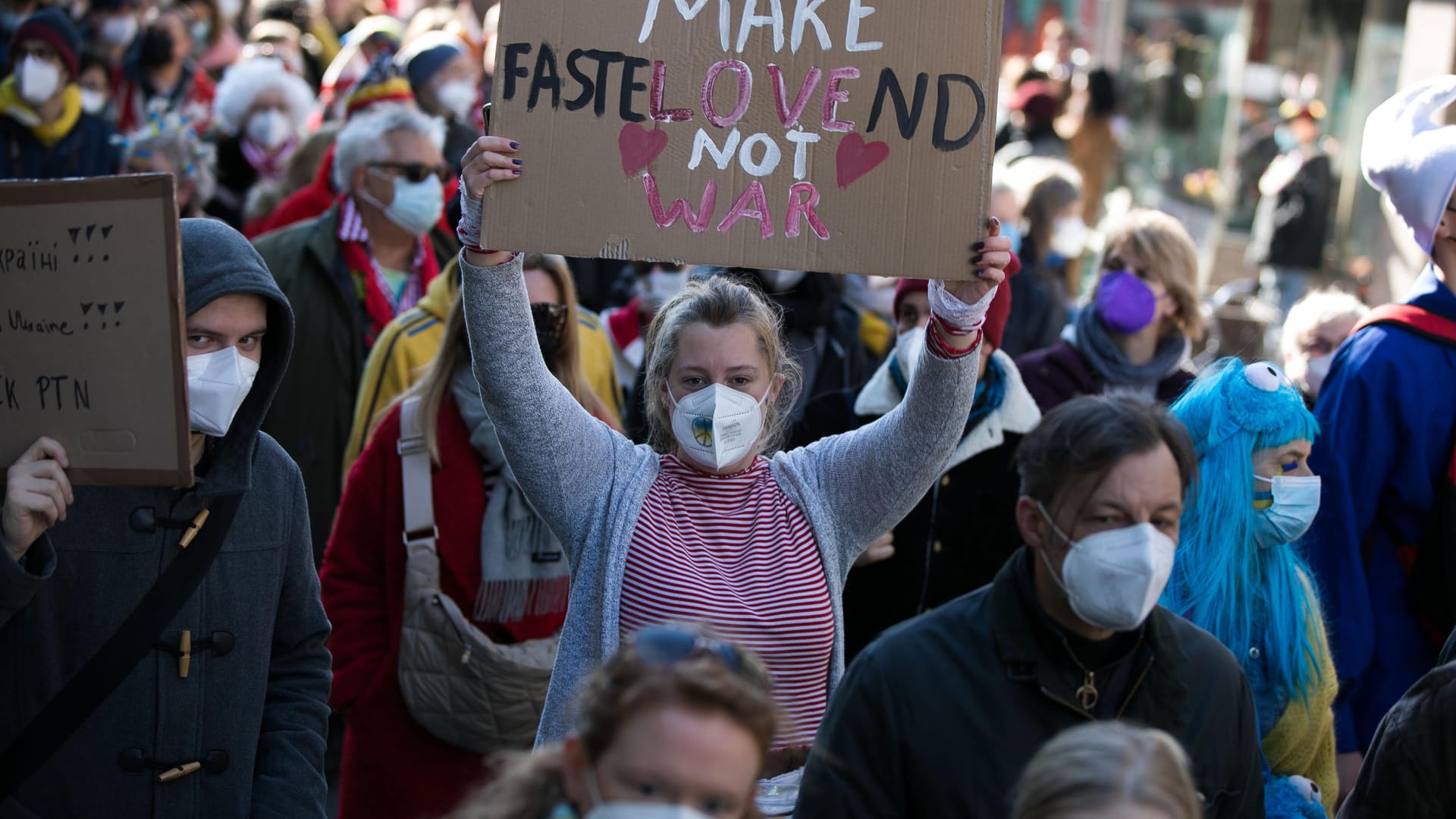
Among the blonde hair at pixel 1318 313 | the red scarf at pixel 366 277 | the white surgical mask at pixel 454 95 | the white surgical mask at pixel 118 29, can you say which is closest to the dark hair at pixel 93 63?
the white surgical mask at pixel 118 29

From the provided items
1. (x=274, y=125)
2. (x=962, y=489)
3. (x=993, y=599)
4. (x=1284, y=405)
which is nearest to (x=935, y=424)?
(x=993, y=599)

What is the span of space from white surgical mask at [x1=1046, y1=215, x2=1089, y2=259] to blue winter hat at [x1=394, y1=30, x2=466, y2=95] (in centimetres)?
351

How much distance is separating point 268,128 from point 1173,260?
6.17m

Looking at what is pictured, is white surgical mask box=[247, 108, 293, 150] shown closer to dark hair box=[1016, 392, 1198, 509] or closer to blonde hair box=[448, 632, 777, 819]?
dark hair box=[1016, 392, 1198, 509]

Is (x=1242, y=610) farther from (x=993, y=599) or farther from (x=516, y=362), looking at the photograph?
(x=516, y=362)

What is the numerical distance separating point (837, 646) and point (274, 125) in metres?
7.44

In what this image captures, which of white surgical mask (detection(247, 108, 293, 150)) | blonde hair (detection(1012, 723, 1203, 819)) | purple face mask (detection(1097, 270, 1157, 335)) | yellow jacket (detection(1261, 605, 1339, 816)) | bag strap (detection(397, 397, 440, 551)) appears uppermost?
white surgical mask (detection(247, 108, 293, 150))

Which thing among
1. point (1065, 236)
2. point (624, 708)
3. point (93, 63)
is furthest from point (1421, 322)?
point (93, 63)

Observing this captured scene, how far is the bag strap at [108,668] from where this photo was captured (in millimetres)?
2971

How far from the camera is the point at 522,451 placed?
326 centimetres

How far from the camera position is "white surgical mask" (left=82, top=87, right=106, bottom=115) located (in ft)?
34.3

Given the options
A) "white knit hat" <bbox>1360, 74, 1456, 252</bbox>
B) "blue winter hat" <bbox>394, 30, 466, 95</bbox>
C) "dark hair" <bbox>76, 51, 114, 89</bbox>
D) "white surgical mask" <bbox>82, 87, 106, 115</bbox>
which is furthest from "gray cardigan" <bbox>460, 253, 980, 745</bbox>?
"dark hair" <bbox>76, 51, 114, 89</bbox>

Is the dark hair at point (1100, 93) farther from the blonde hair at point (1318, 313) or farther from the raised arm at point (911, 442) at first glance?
the raised arm at point (911, 442)

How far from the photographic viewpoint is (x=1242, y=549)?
3.71 metres
